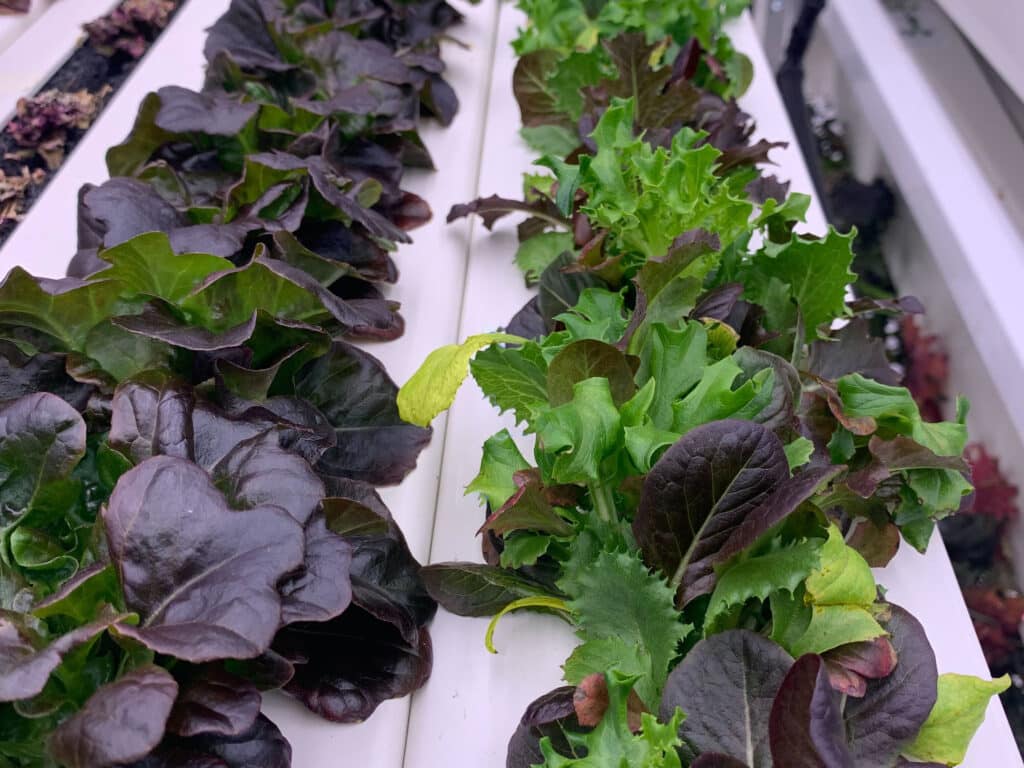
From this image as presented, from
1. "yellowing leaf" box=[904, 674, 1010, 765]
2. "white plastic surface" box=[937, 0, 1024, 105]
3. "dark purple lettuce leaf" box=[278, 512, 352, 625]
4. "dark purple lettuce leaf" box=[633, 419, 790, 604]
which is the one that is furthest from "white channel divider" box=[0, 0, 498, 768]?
"white plastic surface" box=[937, 0, 1024, 105]

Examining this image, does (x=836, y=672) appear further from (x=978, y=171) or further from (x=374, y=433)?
(x=978, y=171)

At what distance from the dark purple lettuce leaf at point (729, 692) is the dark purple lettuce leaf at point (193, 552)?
0.82ft

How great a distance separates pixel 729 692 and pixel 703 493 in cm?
12

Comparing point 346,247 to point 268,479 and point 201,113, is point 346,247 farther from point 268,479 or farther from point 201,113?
point 268,479

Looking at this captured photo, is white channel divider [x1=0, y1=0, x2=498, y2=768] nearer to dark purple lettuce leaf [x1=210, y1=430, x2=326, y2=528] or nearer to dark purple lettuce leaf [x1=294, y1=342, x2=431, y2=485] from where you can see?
dark purple lettuce leaf [x1=294, y1=342, x2=431, y2=485]

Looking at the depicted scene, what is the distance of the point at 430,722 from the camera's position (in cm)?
66

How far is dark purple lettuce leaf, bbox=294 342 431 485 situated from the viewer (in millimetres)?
795

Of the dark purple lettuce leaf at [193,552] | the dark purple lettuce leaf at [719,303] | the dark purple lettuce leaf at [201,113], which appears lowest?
the dark purple lettuce leaf at [193,552]

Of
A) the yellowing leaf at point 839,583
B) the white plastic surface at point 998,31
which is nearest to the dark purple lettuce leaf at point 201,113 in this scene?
the yellowing leaf at point 839,583

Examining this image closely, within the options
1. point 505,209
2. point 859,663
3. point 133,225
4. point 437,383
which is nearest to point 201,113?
point 133,225

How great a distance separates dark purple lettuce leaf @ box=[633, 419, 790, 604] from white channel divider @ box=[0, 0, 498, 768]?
24 centimetres

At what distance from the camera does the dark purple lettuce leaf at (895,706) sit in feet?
1.83

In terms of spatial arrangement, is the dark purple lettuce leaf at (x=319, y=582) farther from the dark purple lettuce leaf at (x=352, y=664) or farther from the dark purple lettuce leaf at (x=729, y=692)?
the dark purple lettuce leaf at (x=729, y=692)

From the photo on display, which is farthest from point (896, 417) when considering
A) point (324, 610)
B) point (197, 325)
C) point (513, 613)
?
point (197, 325)
